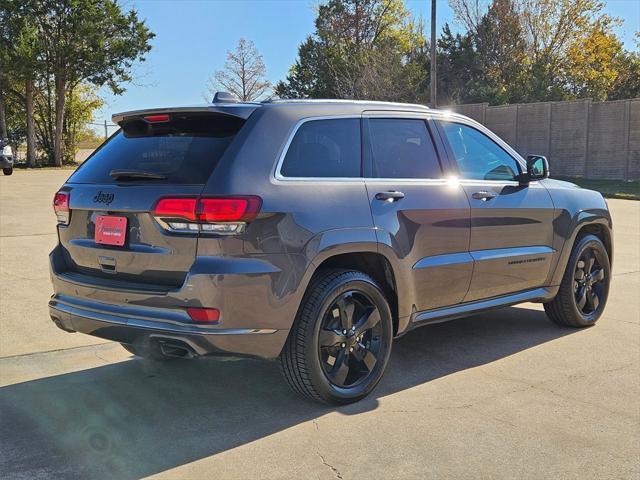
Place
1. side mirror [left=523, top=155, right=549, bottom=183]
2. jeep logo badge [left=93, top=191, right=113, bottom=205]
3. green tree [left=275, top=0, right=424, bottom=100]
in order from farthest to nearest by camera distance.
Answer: green tree [left=275, top=0, right=424, bottom=100] < side mirror [left=523, top=155, right=549, bottom=183] < jeep logo badge [left=93, top=191, right=113, bottom=205]

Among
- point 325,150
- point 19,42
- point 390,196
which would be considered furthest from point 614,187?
point 19,42

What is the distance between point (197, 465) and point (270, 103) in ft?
6.83

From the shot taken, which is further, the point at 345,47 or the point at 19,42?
the point at 345,47

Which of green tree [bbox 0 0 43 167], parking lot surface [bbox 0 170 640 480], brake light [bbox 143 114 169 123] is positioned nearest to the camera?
parking lot surface [bbox 0 170 640 480]

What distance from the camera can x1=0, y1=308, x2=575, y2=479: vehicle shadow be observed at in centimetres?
339

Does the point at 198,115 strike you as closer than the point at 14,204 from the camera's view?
Yes

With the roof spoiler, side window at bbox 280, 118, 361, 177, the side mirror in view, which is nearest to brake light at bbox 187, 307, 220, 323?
side window at bbox 280, 118, 361, 177

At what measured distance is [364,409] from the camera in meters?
4.11

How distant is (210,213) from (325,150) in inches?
38.0

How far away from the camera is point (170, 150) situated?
3.93 metres

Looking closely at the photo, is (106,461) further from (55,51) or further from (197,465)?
(55,51)

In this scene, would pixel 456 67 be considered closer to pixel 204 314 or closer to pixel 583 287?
pixel 583 287

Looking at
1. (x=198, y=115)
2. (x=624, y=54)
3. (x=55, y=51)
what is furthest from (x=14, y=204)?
(x=624, y=54)

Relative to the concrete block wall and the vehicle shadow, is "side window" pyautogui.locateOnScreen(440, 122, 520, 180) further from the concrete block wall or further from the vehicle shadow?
the concrete block wall
